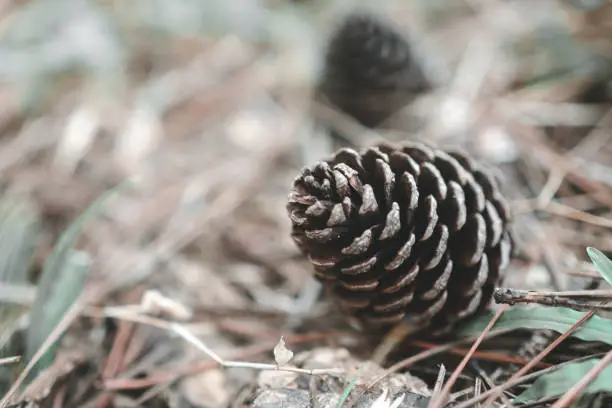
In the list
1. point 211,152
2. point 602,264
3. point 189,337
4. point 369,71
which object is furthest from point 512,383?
point 211,152

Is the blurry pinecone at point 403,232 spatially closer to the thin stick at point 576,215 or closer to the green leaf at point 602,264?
the green leaf at point 602,264

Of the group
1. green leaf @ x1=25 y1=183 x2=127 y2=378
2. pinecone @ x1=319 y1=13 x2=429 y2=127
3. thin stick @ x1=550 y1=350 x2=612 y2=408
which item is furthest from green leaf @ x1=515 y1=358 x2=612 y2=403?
pinecone @ x1=319 y1=13 x2=429 y2=127

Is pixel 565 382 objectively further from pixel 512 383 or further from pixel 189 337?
pixel 189 337

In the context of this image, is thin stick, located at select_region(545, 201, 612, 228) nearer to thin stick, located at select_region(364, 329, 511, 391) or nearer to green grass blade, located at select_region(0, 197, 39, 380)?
thin stick, located at select_region(364, 329, 511, 391)

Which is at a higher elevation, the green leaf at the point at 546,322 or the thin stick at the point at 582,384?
the green leaf at the point at 546,322

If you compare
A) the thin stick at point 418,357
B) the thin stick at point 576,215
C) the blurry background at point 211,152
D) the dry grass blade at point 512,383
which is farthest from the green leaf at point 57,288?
the thin stick at point 576,215

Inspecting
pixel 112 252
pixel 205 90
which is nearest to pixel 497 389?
pixel 112 252
